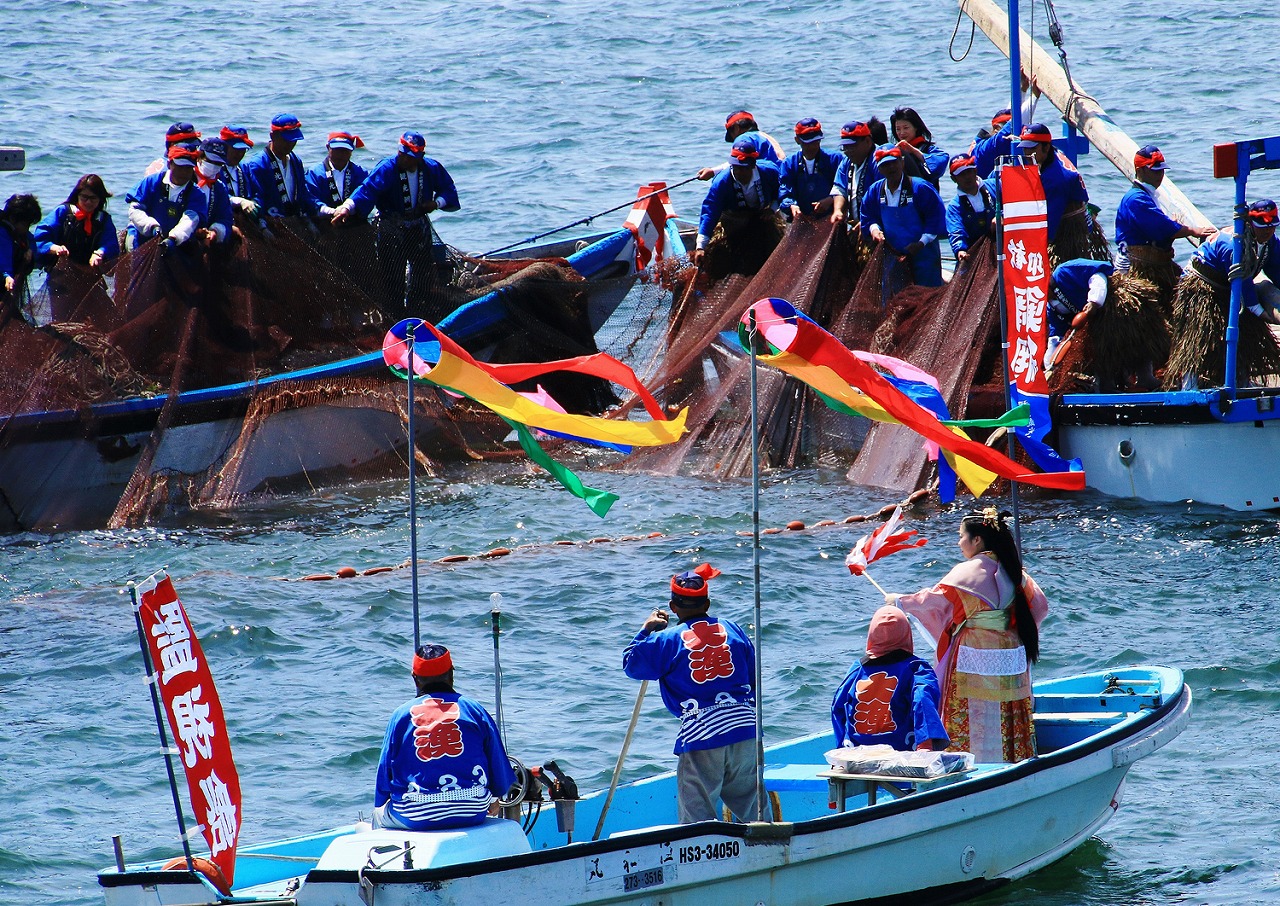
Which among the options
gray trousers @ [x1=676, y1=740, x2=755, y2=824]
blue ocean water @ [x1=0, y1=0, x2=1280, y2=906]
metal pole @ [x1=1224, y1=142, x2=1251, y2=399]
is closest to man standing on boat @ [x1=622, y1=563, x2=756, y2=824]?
gray trousers @ [x1=676, y1=740, x2=755, y2=824]

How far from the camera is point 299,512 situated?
14047 mm

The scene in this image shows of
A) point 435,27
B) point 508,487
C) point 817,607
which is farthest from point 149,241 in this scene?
point 435,27

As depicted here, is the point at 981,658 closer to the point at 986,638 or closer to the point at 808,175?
the point at 986,638

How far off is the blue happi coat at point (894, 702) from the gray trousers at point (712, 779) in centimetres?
52

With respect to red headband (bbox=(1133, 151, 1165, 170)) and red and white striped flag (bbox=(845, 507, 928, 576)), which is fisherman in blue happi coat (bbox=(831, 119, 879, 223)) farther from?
red and white striped flag (bbox=(845, 507, 928, 576))

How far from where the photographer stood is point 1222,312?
12492 millimetres

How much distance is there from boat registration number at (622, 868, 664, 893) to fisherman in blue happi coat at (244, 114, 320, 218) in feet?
32.4

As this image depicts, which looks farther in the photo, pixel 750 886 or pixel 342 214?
pixel 342 214

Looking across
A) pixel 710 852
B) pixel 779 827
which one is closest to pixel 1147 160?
pixel 779 827

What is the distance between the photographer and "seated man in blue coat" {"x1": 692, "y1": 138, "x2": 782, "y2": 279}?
607 inches

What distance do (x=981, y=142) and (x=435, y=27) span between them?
77.8 ft

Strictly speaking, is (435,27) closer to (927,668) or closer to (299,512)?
(299,512)

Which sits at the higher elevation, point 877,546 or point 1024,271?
point 1024,271

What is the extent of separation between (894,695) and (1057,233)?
24.7 feet
